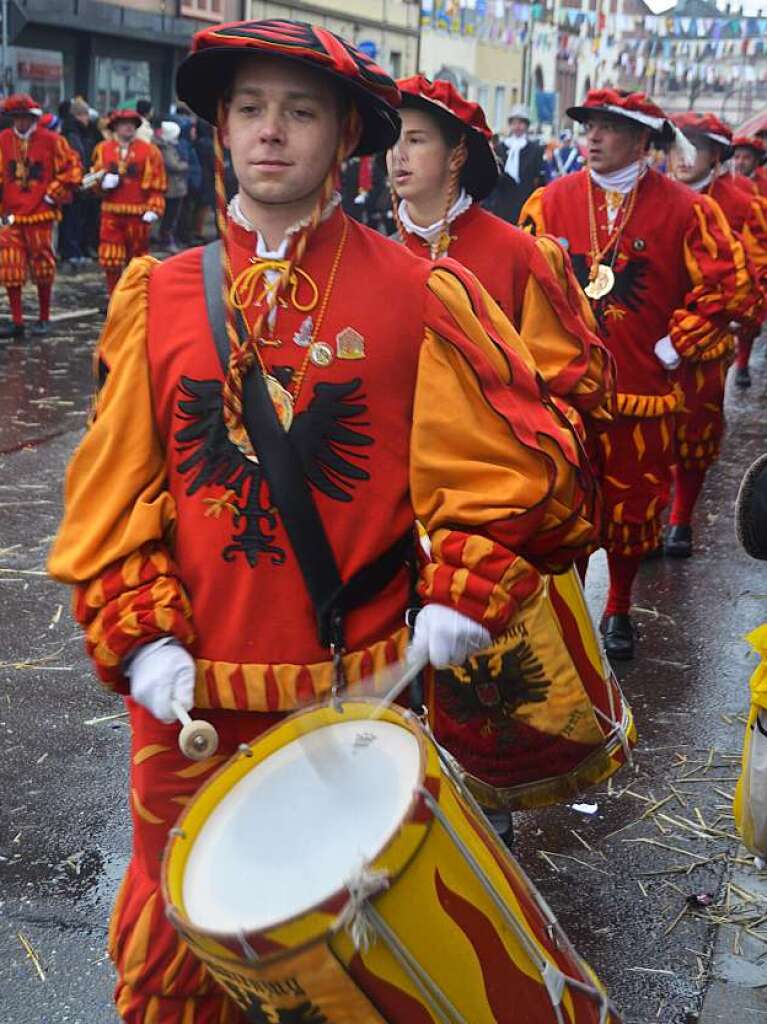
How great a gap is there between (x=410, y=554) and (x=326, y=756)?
58 centimetres

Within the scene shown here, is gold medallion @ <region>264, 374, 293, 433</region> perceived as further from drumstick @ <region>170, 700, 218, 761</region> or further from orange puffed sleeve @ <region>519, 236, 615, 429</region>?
orange puffed sleeve @ <region>519, 236, 615, 429</region>

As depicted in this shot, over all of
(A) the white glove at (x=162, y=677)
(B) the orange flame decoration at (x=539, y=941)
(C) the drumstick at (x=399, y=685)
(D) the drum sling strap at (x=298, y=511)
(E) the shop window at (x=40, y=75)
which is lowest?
(E) the shop window at (x=40, y=75)

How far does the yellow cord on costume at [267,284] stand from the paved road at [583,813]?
1.74 metres

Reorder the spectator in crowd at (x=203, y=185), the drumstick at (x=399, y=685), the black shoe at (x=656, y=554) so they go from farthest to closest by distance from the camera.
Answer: the spectator in crowd at (x=203, y=185), the black shoe at (x=656, y=554), the drumstick at (x=399, y=685)

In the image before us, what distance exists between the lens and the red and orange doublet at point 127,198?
14.3 meters

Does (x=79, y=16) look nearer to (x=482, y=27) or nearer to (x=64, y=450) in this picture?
(x=64, y=450)

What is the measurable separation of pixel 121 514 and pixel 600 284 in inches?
130

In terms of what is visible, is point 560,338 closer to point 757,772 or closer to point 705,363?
point 757,772

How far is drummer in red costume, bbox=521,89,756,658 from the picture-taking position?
18.3ft

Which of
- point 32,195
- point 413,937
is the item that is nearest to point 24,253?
point 32,195

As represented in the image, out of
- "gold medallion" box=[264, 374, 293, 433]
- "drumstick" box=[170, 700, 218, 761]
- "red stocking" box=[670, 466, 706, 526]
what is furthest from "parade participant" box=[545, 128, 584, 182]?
"drumstick" box=[170, 700, 218, 761]

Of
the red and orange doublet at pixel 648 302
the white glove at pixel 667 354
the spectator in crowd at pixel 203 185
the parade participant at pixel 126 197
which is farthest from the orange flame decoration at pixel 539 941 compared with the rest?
the spectator in crowd at pixel 203 185

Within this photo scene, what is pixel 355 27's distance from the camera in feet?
127

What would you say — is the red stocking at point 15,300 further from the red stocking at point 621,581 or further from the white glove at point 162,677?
the white glove at point 162,677
